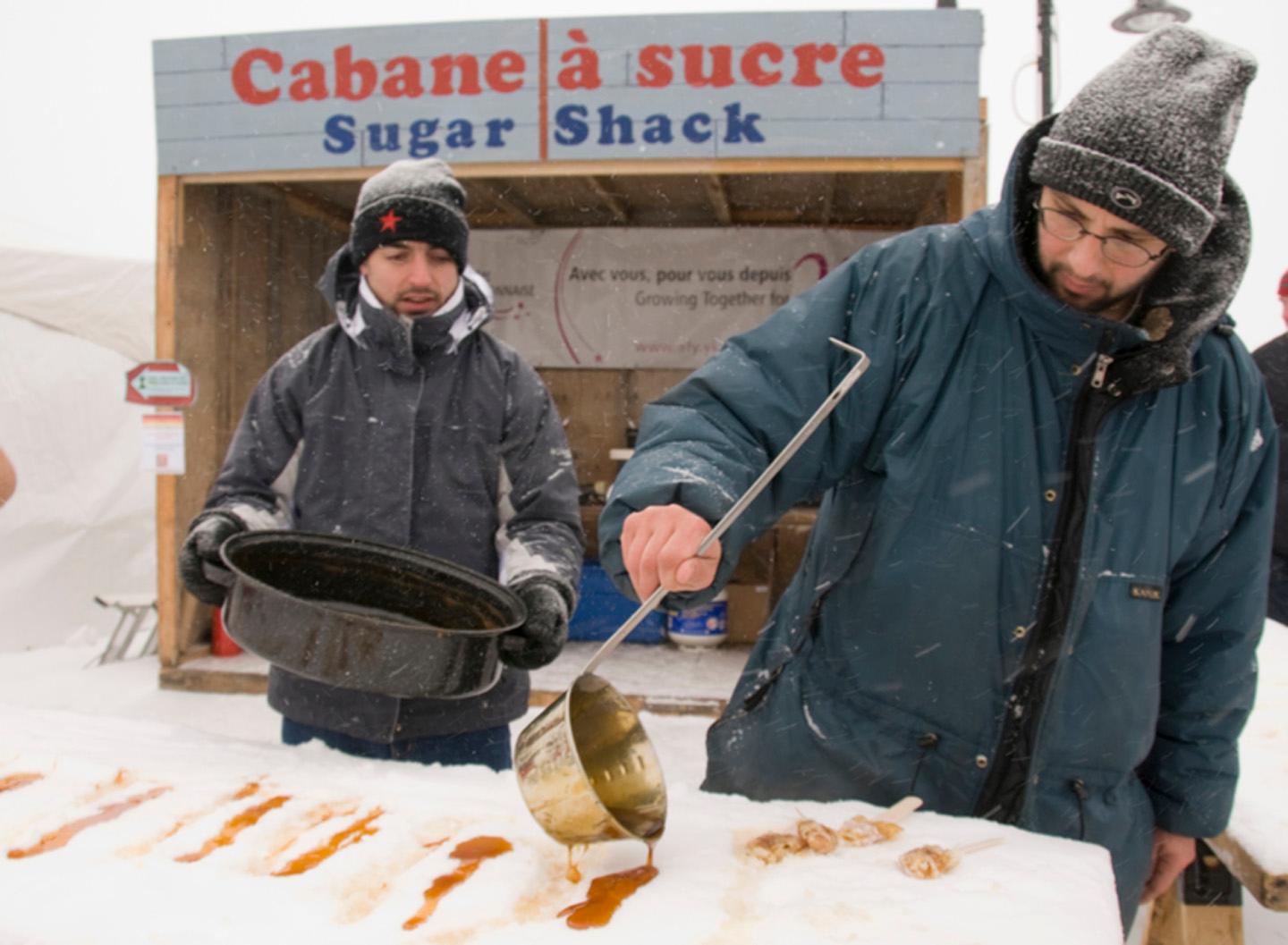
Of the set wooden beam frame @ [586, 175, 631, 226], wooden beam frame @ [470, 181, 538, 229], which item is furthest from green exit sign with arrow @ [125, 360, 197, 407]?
wooden beam frame @ [586, 175, 631, 226]

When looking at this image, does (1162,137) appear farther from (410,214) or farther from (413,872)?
(410,214)

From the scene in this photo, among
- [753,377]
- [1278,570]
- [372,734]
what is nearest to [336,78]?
[372,734]

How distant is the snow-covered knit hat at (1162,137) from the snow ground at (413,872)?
0.87 meters

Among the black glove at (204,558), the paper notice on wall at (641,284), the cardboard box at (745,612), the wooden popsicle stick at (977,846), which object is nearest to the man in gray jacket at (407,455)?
the black glove at (204,558)

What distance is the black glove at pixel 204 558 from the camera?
6.25ft

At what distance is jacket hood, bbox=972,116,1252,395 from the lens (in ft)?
4.52

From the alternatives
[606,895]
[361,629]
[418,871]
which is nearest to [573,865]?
[606,895]

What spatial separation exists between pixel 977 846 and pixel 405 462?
1.42 meters

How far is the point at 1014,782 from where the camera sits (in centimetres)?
147

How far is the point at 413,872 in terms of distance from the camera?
1.29 meters

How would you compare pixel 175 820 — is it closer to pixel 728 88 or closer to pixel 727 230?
pixel 728 88

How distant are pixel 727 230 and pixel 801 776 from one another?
5.31m

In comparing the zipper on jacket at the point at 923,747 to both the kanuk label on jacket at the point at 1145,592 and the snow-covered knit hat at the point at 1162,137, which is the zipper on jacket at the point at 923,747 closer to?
the kanuk label on jacket at the point at 1145,592

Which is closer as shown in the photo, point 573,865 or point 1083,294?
point 573,865
